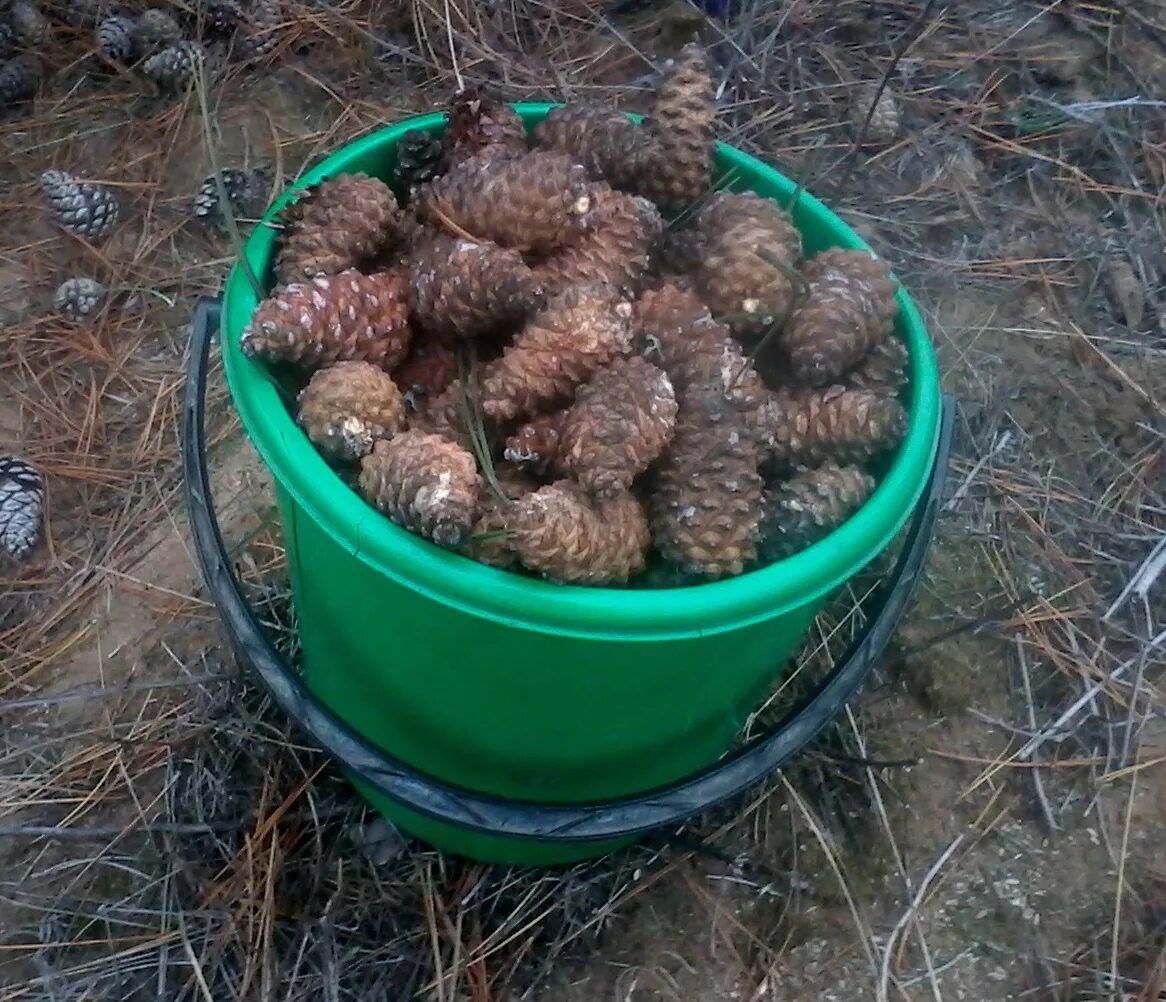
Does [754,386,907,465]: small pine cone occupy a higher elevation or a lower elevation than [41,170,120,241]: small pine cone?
higher

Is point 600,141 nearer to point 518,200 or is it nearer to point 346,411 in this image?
point 518,200

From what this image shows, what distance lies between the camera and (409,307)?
0.70 meters

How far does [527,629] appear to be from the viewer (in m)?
0.60

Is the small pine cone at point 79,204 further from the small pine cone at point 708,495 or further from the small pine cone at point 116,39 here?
the small pine cone at point 708,495

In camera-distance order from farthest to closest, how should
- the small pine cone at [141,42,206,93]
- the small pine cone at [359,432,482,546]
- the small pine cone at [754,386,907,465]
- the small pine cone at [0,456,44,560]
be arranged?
the small pine cone at [141,42,206,93]
the small pine cone at [0,456,44,560]
the small pine cone at [754,386,907,465]
the small pine cone at [359,432,482,546]

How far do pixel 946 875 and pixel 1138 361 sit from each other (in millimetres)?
737

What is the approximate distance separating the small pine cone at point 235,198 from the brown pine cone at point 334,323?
791 millimetres

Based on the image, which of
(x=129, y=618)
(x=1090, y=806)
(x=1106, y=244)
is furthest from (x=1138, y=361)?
(x=129, y=618)

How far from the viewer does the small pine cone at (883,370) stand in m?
0.73

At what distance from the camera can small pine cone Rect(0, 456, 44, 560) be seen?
114 cm

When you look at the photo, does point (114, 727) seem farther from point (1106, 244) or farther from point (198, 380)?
point (1106, 244)

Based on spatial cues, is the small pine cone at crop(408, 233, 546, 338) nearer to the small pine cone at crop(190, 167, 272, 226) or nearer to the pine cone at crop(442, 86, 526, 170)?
the pine cone at crop(442, 86, 526, 170)

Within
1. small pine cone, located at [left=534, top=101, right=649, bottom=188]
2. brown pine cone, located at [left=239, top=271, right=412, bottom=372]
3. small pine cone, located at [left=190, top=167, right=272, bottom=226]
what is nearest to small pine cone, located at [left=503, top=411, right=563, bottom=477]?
brown pine cone, located at [left=239, top=271, right=412, bottom=372]

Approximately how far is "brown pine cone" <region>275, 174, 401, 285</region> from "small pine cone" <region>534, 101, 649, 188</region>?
14cm
